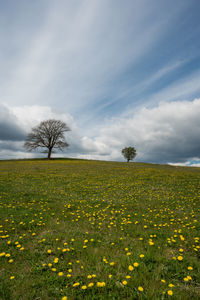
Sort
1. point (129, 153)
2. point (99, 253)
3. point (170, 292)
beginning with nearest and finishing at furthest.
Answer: point (170, 292), point (99, 253), point (129, 153)

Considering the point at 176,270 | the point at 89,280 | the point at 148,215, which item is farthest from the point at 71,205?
the point at 176,270

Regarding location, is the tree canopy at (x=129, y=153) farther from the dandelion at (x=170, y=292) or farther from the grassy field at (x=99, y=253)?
the dandelion at (x=170, y=292)

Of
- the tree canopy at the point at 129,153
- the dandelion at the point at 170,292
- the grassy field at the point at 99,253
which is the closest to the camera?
the dandelion at the point at 170,292

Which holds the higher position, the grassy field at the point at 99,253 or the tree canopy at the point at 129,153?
the tree canopy at the point at 129,153

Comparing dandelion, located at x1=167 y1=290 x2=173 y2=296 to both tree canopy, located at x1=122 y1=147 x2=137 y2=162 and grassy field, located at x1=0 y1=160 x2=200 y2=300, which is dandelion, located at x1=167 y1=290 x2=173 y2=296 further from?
tree canopy, located at x1=122 y1=147 x2=137 y2=162

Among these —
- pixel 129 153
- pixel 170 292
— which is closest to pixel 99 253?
pixel 170 292

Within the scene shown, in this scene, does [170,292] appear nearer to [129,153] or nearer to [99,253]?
[99,253]

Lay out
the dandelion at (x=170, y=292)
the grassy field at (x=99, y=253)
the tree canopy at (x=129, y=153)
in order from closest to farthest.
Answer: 1. the dandelion at (x=170, y=292)
2. the grassy field at (x=99, y=253)
3. the tree canopy at (x=129, y=153)

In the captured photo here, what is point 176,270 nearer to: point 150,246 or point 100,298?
point 150,246

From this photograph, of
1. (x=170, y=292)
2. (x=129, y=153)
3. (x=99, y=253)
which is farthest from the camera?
(x=129, y=153)

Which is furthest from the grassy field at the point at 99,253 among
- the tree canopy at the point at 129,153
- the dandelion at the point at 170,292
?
the tree canopy at the point at 129,153

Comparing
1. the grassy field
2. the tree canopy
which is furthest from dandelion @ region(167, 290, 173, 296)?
the tree canopy

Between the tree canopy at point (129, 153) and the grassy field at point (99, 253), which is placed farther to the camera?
the tree canopy at point (129, 153)

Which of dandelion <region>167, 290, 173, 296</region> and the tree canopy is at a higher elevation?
the tree canopy
